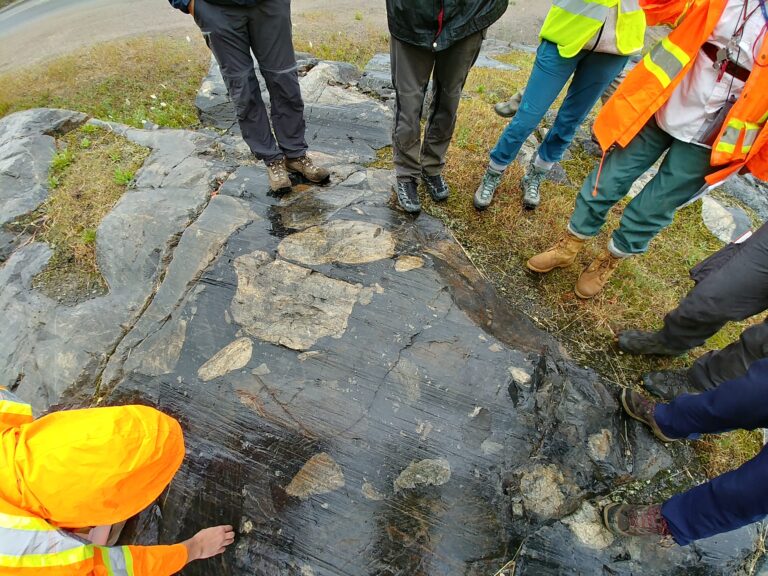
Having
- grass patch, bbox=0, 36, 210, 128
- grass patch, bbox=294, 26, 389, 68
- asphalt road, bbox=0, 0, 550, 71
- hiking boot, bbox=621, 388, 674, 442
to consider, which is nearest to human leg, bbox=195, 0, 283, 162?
hiking boot, bbox=621, 388, 674, 442

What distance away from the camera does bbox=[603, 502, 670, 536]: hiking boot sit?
183 cm

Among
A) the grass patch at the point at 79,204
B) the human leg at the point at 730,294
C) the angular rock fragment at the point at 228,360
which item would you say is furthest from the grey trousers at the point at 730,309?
the grass patch at the point at 79,204

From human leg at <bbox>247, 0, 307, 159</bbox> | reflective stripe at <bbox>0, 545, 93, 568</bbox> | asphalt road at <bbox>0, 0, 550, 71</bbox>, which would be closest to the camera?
reflective stripe at <bbox>0, 545, 93, 568</bbox>

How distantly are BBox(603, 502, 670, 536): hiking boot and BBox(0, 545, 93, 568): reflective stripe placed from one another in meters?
2.17

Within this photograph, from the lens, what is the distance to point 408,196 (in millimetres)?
3045

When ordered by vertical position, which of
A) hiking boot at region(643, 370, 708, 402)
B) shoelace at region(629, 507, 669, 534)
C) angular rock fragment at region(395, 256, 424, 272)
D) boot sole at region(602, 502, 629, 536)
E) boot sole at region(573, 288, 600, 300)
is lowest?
boot sole at region(602, 502, 629, 536)

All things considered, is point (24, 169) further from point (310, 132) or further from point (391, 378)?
point (391, 378)

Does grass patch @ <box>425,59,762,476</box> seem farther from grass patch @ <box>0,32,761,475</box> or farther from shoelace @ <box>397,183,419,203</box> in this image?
shoelace @ <box>397,183,419,203</box>

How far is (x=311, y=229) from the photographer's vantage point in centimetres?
291

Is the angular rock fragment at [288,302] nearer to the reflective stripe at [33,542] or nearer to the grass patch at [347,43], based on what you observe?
the reflective stripe at [33,542]

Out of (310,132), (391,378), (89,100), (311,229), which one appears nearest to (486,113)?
(310,132)

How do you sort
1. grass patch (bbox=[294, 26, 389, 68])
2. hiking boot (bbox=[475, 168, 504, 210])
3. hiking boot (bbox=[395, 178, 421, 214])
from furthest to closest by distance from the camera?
grass patch (bbox=[294, 26, 389, 68]) < hiking boot (bbox=[475, 168, 504, 210]) < hiking boot (bbox=[395, 178, 421, 214])

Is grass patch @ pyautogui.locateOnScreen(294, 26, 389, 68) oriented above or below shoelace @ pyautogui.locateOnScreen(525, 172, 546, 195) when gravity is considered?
above

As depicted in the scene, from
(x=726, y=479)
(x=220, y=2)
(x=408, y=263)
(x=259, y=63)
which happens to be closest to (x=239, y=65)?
(x=259, y=63)
